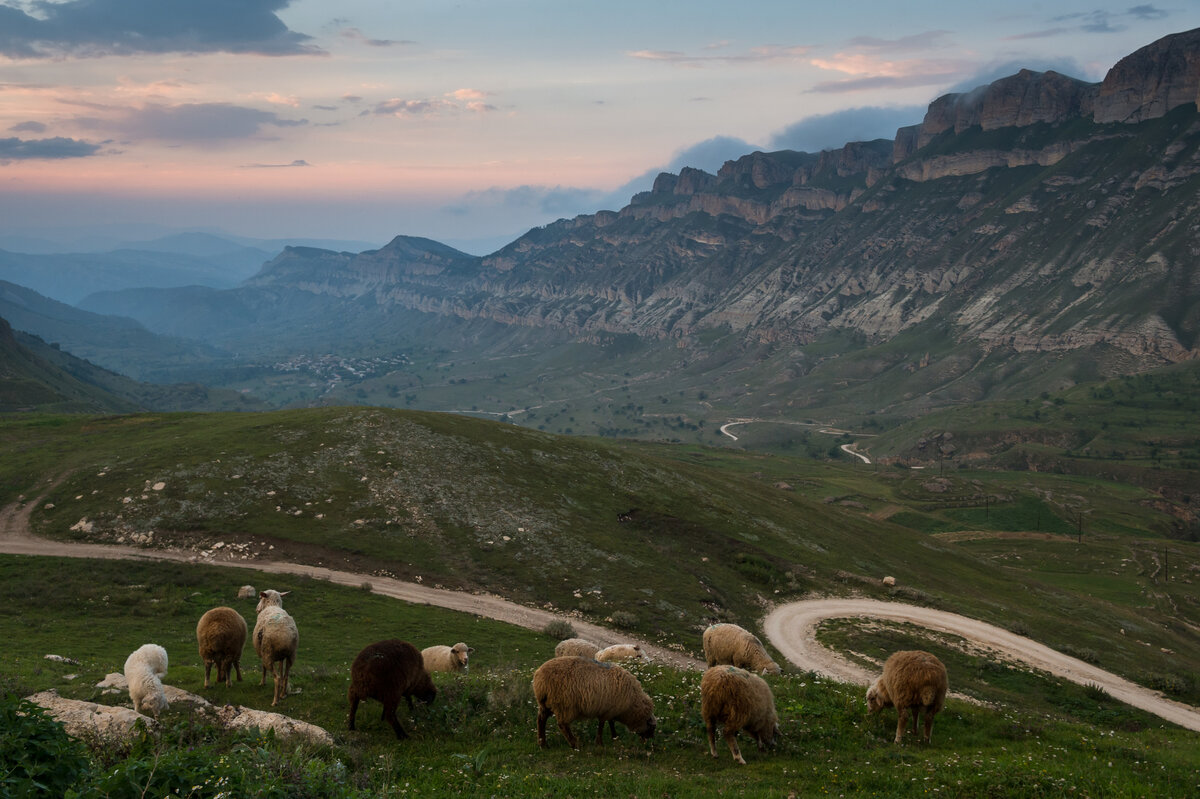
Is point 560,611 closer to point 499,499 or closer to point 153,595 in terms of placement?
point 499,499

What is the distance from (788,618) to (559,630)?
19238 mm

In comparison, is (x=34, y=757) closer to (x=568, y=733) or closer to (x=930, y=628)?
(x=568, y=733)

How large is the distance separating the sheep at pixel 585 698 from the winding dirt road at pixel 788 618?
20599 mm

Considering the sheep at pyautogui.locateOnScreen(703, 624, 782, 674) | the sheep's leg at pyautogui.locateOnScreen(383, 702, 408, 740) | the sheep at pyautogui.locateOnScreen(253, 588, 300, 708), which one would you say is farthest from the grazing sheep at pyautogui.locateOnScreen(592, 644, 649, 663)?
the sheep at pyautogui.locateOnScreen(253, 588, 300, 708)

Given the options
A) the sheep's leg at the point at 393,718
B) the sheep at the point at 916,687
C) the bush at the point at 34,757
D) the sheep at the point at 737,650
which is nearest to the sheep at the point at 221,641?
the sheep's leg at the point at 393,718

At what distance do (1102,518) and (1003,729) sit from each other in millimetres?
172995

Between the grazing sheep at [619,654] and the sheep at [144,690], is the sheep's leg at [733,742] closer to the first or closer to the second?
the grazing sheep at [619,654]

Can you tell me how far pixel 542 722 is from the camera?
20.1m

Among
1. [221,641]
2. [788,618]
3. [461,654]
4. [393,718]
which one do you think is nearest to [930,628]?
[788,618]

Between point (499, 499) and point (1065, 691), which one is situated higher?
point (499, 499)

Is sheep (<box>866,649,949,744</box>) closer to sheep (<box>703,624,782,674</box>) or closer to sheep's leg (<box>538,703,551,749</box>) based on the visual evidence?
sheep (<box>703,624,782,674</box>)

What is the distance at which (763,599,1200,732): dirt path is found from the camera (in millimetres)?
42531

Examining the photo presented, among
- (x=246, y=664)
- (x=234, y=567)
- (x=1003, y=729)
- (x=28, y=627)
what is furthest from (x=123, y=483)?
(x=1003, y=729)

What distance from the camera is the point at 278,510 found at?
5781cm
